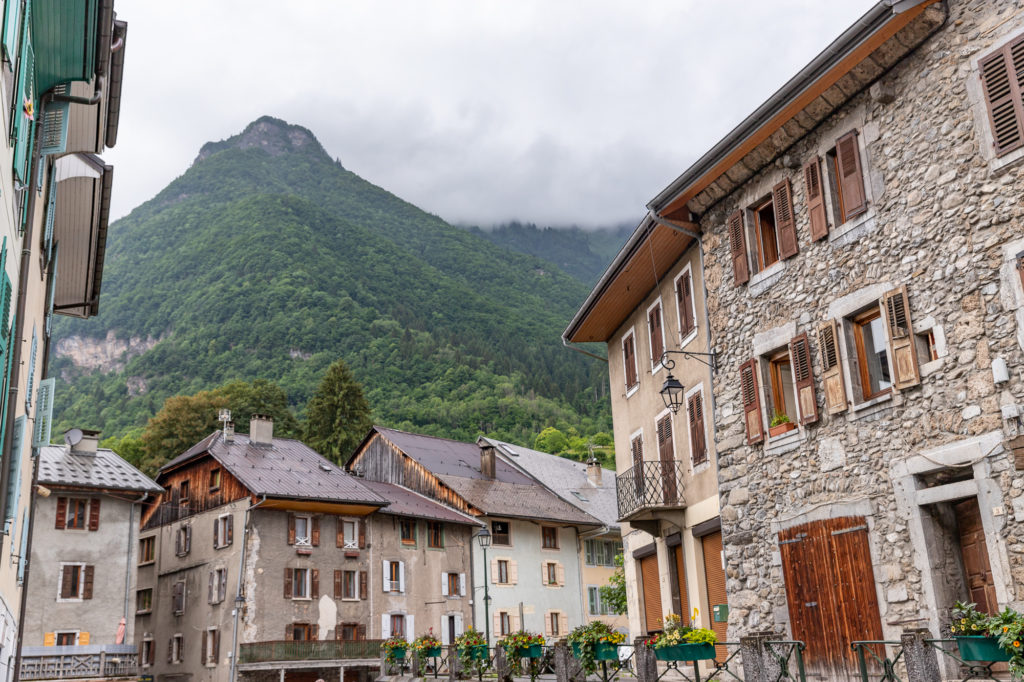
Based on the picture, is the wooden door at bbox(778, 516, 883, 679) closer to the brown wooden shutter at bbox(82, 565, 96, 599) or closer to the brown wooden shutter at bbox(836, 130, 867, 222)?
the brown wooden shutter at bbox(836, 130, 867, 222)

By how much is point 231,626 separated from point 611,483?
94.0 feet

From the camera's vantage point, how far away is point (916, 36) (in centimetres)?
1266

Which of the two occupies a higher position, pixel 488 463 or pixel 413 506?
pixel 488 463

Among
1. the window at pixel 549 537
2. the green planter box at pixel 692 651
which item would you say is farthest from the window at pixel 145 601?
the green planter box at pixel 692 651

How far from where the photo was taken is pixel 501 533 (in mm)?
46438

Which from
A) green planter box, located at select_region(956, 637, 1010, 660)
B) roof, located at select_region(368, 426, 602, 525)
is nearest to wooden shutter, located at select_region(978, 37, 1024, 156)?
green planter box, located at select_region(956, 637, 1010, 660)

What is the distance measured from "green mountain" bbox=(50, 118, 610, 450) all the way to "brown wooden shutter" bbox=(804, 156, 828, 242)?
69495mm

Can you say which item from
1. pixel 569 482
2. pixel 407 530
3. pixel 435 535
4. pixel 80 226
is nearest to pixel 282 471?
pixel 407 530

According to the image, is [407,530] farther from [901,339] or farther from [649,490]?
[901,339]

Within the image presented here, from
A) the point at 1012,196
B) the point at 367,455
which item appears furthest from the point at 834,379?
the point at 367,455

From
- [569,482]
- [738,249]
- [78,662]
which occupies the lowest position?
[78,662]

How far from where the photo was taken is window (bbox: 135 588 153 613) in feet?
135

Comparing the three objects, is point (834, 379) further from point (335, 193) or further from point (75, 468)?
point (335, 193)

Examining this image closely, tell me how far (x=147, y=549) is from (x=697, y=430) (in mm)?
31963
